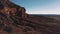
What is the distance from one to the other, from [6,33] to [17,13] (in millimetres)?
17092

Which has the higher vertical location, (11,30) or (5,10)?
(5,10)

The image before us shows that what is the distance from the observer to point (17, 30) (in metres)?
39.9

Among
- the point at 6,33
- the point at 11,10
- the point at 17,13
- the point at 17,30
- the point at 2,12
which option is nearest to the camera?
the point at 6,33

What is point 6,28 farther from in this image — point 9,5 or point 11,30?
point 9,5

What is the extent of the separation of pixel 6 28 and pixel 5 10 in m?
10.4

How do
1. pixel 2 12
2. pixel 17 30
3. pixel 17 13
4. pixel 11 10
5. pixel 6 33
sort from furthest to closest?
pixel 17 13, pixel 11 10, pixel 2 12, pixel 17 30, pixel 6 33

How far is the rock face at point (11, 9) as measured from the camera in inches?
1870

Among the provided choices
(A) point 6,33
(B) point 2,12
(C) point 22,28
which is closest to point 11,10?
(B) point 2,12

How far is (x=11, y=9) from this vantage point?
5025cm

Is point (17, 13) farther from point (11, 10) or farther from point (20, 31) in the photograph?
point (20, 31)

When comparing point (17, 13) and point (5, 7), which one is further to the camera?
point (17, 13)

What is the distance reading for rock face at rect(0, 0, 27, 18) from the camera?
47503 millimetres

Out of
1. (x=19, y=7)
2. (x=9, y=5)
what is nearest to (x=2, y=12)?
(x=9, y=5)

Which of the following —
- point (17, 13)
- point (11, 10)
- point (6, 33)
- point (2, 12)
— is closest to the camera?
point (6, 33)
